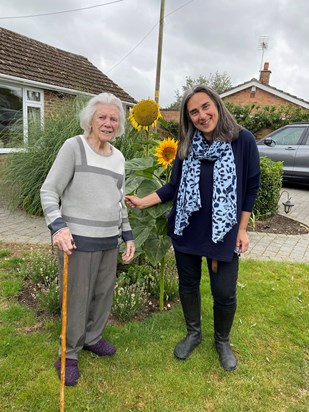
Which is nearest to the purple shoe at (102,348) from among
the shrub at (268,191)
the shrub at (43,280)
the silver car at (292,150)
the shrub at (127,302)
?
the shrub at (127,302)

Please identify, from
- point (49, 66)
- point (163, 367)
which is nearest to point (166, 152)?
point (163, 367)

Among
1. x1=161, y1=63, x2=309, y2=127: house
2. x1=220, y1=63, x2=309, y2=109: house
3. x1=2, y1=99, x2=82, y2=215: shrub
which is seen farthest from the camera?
x1=220, y1=63, x2=309, y2=109: house

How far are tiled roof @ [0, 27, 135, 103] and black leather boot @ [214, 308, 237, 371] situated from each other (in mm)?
8481

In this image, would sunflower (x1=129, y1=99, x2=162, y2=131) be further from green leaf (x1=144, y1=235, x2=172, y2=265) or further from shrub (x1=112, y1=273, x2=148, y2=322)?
shrub (x1=112, y1=273, x2=148, y2=322)

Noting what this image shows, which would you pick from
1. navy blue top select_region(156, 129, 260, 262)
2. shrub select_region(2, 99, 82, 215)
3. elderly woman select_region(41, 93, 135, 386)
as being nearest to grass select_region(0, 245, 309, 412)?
elderly woman select_region(41, 93, 135, 386)

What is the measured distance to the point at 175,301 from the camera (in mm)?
3174

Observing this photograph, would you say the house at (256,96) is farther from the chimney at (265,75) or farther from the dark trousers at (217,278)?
the dark trousers at (217,278)

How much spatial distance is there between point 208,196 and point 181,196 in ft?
0.57

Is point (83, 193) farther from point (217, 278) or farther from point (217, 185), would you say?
point (217, 278)

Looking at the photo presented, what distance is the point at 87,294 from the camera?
205 cm

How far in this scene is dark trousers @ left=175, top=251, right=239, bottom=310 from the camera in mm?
2146

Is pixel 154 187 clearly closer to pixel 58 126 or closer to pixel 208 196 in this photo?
pixel 208 196

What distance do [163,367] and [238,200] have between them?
1.29 meters

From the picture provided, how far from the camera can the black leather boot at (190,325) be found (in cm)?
243
